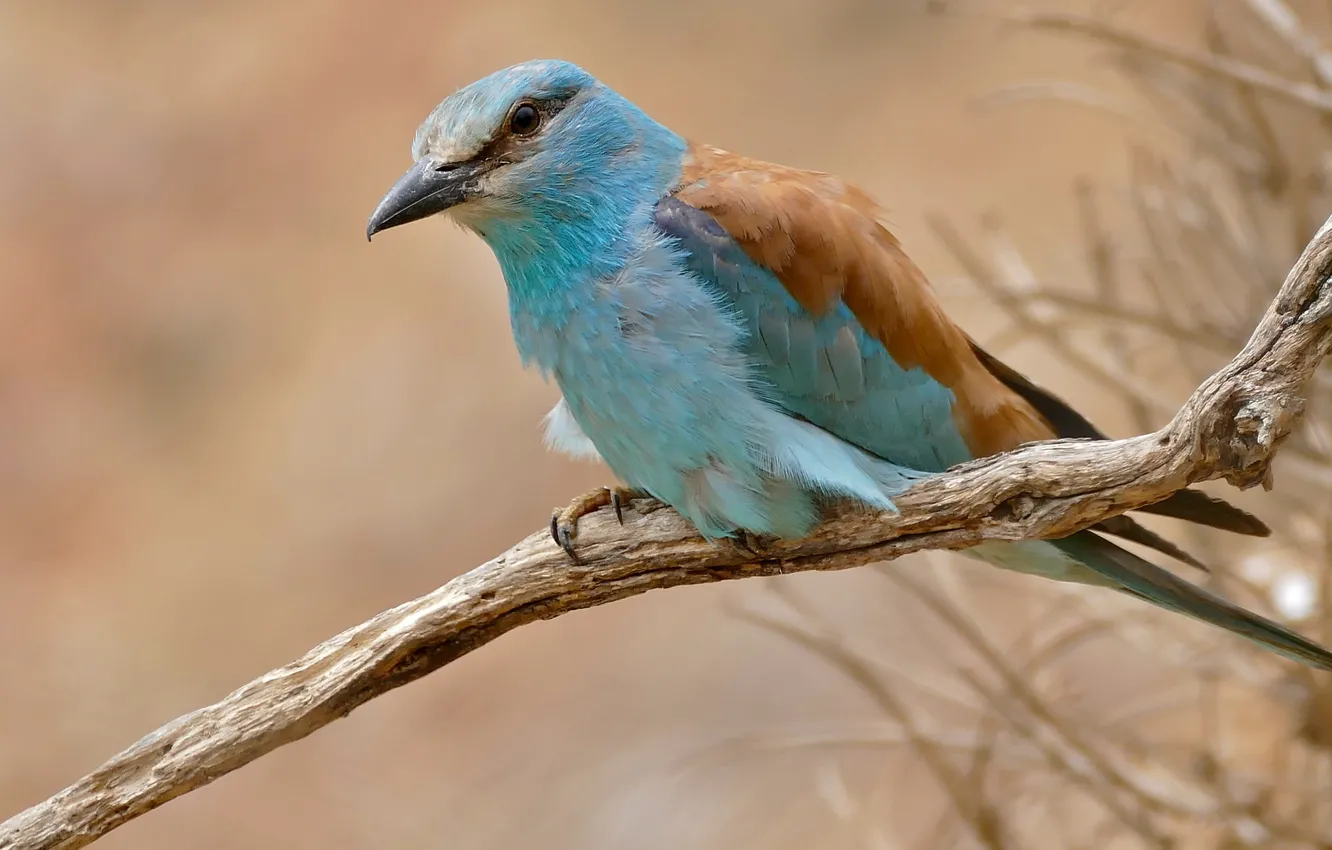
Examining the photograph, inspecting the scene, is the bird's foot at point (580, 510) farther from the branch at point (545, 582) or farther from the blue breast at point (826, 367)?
the blue breast at point (826, 367)

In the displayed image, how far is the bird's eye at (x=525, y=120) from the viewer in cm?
224

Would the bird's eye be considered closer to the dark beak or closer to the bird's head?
the bird's head

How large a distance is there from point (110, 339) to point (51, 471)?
0.63 metres

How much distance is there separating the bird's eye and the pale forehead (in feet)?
0.06

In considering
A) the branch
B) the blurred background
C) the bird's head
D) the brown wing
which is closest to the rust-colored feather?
the brown wing

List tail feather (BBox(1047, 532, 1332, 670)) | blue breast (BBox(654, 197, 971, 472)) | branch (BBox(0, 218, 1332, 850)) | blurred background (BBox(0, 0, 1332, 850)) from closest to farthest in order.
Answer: branch (BBox(0, 218, 1332, 850)) < tail feather (BBox(1047, 532, 1332, 670)) < blue breast (BBox(654, 197, 971, 472)) < blurred background (BBox(0, 0, 1332, 850))

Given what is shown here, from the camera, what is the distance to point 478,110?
7.23 ft

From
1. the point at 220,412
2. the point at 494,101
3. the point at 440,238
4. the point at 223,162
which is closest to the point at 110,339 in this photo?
the point at 220,412

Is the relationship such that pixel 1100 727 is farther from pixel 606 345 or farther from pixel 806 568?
pixel 606 345

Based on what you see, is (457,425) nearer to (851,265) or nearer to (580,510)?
(580,510)

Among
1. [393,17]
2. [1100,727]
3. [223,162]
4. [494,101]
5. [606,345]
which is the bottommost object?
[1100,727]

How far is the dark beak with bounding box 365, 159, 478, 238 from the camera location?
216 cm

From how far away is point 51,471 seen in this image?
6.02 m

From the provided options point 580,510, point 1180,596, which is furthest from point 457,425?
point 1180,596
